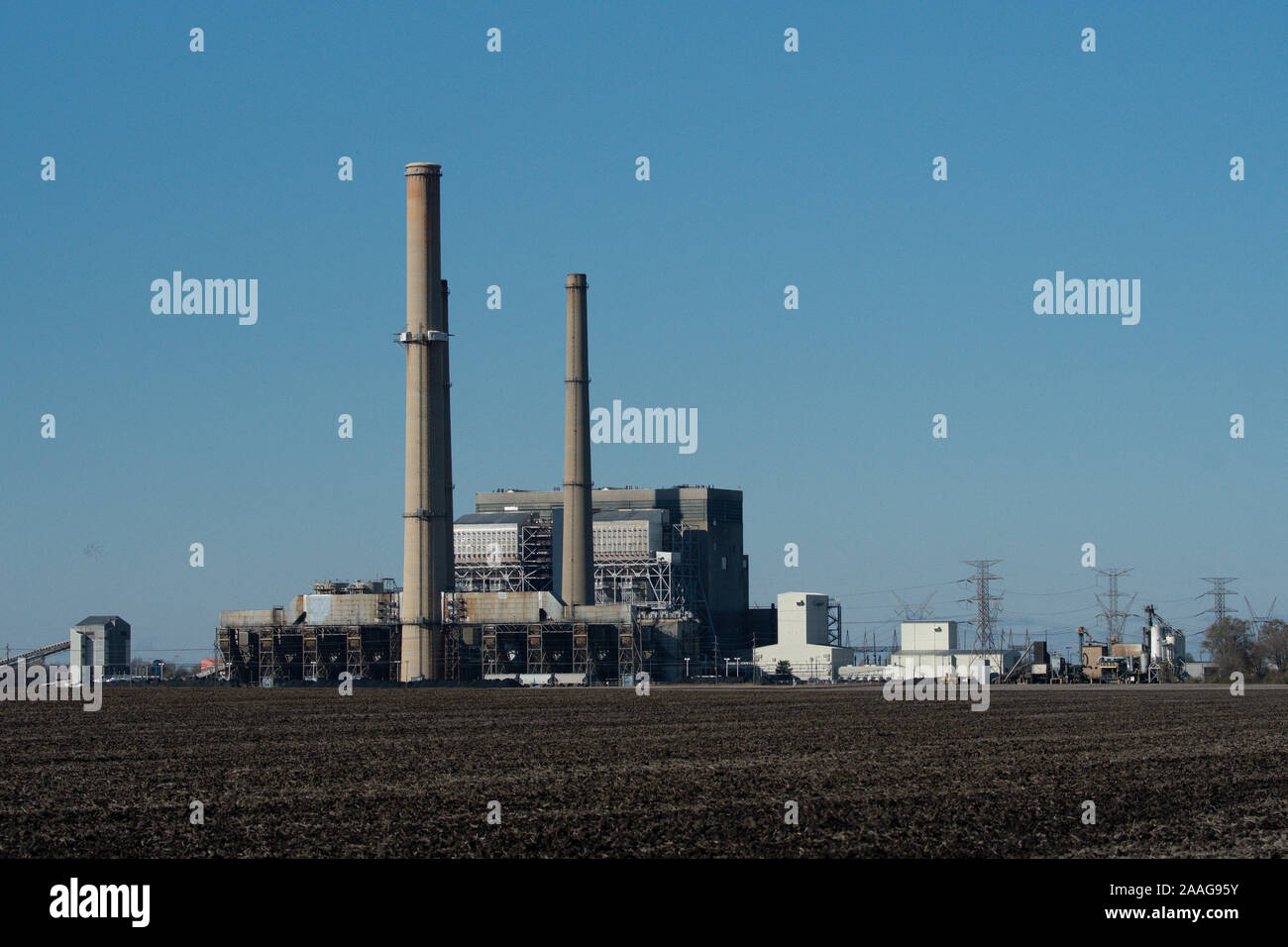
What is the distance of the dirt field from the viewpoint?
71.2 feet

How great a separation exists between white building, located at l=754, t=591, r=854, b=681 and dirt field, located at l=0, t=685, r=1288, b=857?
400ft

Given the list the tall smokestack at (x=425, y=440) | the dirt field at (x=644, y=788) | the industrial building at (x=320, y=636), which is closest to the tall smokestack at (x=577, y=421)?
the tall smokestack at (x=425, y=440)

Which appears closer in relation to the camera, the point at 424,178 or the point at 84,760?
the point at 84,760

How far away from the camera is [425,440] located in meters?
136

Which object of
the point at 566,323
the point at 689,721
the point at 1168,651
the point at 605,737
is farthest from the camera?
the point at 1168,651

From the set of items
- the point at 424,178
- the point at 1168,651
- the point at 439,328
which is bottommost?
the point at 1168,651

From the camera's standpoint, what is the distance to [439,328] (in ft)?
446

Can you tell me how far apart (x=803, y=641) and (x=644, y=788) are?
152 metres

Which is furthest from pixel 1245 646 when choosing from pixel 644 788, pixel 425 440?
pixel 644 788

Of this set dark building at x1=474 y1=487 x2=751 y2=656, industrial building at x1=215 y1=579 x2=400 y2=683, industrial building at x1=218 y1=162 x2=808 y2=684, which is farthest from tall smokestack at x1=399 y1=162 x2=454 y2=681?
dark building at x1=474 y1=487 x2=751 y2=656

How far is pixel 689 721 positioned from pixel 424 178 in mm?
84940

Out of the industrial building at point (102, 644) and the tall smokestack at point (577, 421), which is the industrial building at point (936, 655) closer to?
the tall smokestack at point (577, 421)
